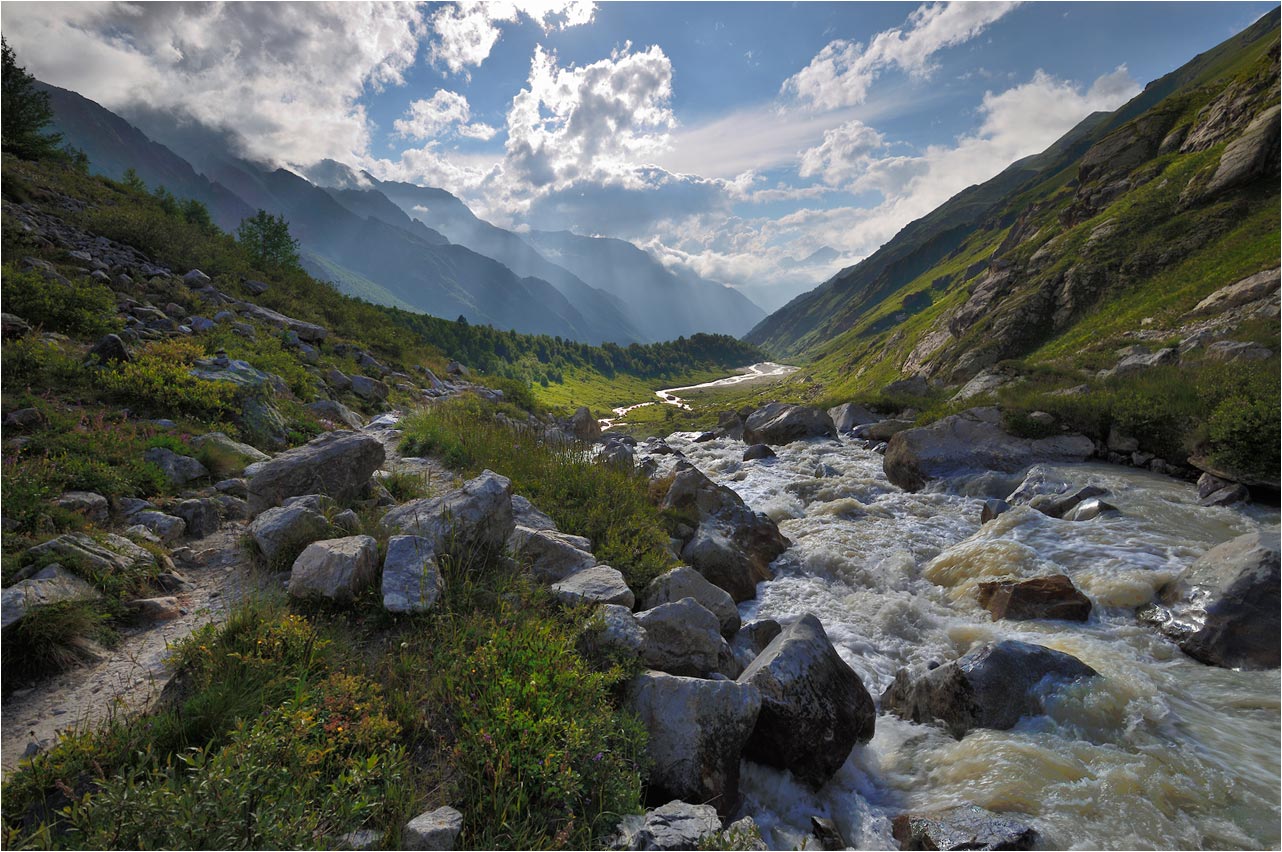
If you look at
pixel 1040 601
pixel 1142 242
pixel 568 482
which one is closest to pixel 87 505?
pixel 568 482

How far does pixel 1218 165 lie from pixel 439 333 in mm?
130235

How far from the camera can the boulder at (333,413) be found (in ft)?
50.4

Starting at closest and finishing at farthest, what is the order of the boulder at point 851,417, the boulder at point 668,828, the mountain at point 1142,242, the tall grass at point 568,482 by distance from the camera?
1. the boulder at point 668,828
2. the tall grass at point 568,482
3. the mountain at point 1142,242
4. the boulder at point 851,417

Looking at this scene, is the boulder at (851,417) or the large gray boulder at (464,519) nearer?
the large gray boulder at (464,519)

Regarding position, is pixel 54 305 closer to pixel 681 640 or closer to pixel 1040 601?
pixel 681 640

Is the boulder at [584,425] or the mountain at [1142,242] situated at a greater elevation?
the mountain at [1142,242]

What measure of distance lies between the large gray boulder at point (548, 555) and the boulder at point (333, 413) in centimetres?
1008

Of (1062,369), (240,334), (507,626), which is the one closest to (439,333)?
(240,334)

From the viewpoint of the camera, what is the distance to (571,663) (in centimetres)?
564

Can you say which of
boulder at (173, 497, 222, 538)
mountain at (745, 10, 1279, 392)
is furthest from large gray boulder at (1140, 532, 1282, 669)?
mountain at (745, 10, 1279, 392)

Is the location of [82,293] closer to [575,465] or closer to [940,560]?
[575,465]

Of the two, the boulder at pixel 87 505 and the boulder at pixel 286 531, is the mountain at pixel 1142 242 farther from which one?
the boulder at pixel 87 505

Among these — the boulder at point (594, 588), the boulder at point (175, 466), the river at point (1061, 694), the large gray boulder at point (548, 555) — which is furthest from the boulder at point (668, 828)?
the boulder at point (175, 466)

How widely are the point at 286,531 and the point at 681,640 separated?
19.2 feet
